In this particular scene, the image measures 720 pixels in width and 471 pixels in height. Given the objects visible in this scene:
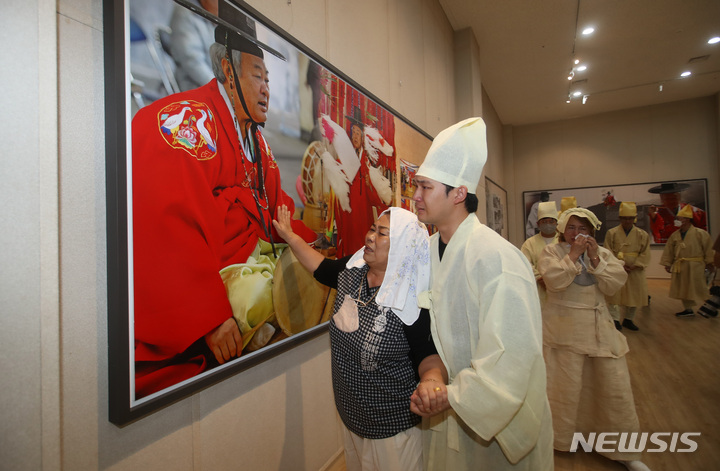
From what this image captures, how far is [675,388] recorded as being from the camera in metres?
3.79

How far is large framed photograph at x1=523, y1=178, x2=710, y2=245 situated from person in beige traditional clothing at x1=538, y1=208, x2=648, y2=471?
806 centimetres

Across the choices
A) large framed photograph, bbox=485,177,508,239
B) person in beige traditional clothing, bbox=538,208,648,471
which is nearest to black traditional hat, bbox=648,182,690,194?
large framed photograph, bbox=485,177,508,239

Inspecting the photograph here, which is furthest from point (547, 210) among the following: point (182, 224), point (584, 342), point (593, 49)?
point (593, 49)

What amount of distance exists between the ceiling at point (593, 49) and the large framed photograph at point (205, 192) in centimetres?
508

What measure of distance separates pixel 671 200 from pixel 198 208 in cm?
1290

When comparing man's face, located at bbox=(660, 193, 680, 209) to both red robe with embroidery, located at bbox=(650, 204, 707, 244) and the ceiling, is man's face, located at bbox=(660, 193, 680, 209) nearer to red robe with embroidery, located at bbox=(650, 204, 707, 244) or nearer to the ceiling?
red robe with embroidery, located at bbox=(650, 204, 707, 244)

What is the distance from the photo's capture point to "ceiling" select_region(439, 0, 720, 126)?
5.81 m

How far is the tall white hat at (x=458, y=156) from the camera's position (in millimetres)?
1513

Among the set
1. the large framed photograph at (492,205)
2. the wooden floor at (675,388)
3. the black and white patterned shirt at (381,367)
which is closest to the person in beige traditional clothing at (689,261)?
the wooden floor at (675,388)

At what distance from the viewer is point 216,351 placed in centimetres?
145

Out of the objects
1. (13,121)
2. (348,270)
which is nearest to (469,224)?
(348,270)

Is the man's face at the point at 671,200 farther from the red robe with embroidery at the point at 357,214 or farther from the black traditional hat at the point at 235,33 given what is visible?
the black traditional hat at the point at 235,33

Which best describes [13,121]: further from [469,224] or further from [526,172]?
[526,172]

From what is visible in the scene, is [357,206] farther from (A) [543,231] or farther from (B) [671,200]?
(B) [671,200]
